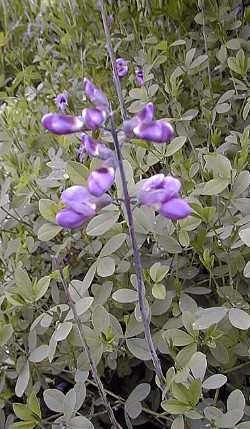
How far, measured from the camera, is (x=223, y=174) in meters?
1.27

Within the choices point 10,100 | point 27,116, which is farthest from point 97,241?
point 10,100

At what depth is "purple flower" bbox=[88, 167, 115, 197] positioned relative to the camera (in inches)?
35.4

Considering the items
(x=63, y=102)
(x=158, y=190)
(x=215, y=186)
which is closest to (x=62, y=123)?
(x=158, y=190)

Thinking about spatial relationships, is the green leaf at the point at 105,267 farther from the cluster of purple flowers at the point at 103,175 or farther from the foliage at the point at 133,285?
the cluster of purple flowers at the point at 103,175

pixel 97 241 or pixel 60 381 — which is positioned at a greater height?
pixel 97 241

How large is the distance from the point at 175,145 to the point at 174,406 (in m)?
0.56

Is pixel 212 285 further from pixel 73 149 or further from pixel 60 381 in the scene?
pixel 73 149

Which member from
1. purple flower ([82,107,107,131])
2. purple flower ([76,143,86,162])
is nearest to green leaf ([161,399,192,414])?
purple flower ([82,107,107,131])

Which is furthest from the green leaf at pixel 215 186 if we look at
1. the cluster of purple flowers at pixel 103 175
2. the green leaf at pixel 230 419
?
the green leaf at pixel 230 419

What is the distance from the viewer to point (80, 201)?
949 millimetres

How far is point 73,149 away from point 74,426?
0.85m

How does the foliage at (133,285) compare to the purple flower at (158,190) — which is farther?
the foliage at (133,285)

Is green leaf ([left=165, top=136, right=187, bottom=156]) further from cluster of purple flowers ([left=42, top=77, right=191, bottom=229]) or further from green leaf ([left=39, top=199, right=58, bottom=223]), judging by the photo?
cluster of purple flowers ([left=42, top=77, right=191, bottom=229])

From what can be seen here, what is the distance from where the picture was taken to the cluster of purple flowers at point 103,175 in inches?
35.5
